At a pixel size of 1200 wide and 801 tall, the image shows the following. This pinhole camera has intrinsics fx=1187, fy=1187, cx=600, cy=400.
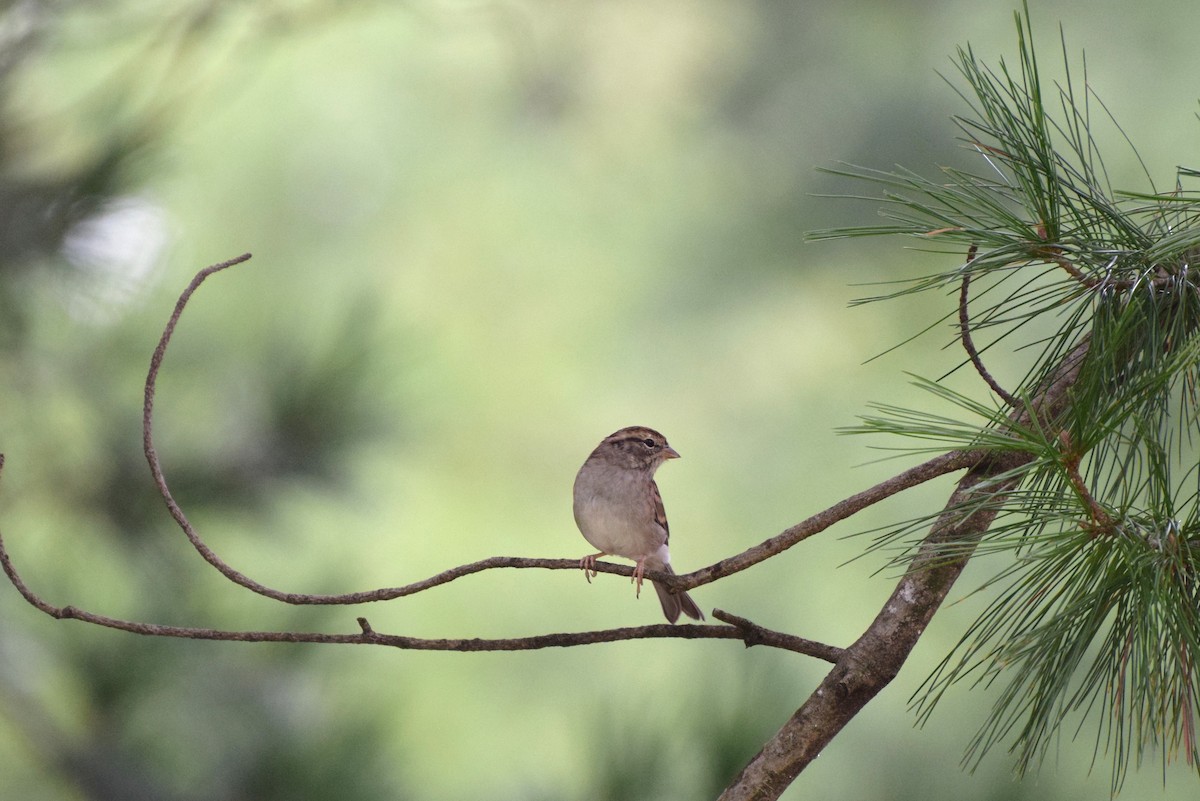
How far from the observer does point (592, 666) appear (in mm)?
3908

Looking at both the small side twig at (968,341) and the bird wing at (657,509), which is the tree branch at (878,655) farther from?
the bird wing at (657,509)

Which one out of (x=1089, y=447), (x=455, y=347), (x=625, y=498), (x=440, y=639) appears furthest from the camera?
(x=455, y=347)

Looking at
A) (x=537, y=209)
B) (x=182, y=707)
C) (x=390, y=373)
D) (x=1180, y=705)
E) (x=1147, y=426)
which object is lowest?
(x=1180, y=705)

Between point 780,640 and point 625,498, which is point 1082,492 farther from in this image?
point 625,498

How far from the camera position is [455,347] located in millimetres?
4195

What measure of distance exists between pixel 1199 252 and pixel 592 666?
3320mm

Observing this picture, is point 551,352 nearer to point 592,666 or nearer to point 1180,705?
point 592,666

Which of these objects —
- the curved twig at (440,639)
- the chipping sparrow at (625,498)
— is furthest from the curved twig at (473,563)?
the chipping sparrow at (625,498)

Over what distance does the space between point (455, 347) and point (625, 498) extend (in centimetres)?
253

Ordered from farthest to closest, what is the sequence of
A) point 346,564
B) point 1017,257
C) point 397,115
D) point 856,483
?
point 397,115, point 856,483, point 346,564, point 1017,257

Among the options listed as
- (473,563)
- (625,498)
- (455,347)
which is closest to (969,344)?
(473,563)

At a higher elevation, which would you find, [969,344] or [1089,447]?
[969,344]

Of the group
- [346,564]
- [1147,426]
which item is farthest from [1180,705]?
[346,564]

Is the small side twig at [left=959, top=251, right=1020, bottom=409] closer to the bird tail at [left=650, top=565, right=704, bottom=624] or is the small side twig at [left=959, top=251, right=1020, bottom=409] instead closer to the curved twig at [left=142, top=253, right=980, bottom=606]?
the curved twig at [left=142, top=253, right=980, bottom=606]
